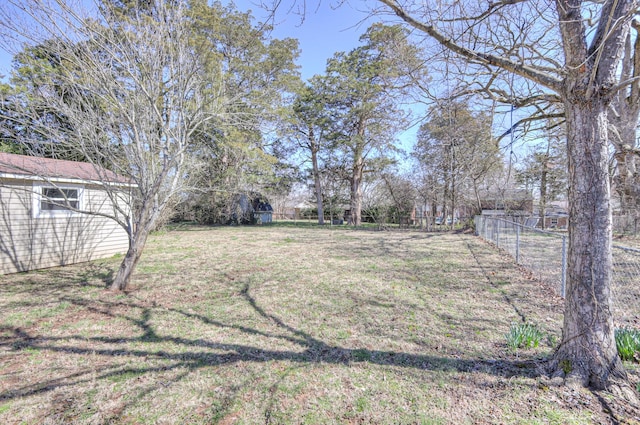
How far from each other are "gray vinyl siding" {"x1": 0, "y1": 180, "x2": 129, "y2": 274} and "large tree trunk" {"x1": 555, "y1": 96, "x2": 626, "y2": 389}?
8157 mm

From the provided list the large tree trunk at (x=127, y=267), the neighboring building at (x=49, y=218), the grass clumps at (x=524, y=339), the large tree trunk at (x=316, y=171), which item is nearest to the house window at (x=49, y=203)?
the neighboring building at (x=49, y=218)

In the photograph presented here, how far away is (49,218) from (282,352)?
7461mm

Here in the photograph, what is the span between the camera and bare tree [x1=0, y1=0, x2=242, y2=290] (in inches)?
184

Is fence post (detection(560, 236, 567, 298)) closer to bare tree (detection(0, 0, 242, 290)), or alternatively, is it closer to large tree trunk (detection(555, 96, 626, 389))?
large tree trunk (detection(555, 96, 626, 389))

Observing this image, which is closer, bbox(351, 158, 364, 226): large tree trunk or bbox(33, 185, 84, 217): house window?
bbox(33, 185, 84, 217): house window

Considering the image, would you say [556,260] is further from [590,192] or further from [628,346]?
[590,192]

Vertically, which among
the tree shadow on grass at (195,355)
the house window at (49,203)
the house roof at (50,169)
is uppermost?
the house roof at (50,169)

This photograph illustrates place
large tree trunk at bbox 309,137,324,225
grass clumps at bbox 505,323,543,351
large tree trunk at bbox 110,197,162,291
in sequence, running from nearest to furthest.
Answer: grass clumps at bbox 505,323,543,351
large tree trunk at bbox 110,197,162,291
large tree trunk at bbox 309,137,324,225

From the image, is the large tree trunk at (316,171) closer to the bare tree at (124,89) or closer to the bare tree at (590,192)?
the bare tree at (124,89)

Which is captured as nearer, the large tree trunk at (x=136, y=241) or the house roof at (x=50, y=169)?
the large tree trunk at (x=136, y=241)

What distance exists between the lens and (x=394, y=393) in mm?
2404

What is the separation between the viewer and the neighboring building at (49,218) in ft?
21.0

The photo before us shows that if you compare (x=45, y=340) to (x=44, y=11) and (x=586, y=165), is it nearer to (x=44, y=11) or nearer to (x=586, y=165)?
(x=44, y=11)

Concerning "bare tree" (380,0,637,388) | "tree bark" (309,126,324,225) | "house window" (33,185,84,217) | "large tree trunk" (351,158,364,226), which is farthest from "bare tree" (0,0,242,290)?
"tree bark" (309,126,324,225)
